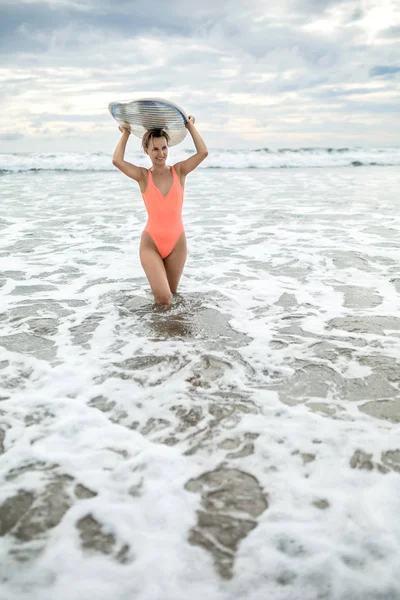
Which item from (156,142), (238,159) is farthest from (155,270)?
(238,159)

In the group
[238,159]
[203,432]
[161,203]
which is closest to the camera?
[203,432]

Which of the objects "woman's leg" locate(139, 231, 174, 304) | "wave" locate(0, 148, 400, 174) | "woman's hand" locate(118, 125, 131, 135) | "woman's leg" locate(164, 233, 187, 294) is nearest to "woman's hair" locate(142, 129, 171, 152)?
"woman's hand" locate(118, 125, 131, 135)

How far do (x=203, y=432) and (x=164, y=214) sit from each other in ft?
9.31

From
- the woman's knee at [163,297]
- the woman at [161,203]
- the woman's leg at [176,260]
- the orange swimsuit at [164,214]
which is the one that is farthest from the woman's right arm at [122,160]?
the woman's knee at [163,297]

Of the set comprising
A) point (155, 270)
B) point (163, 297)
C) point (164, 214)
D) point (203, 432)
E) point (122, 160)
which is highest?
point (122, 160)

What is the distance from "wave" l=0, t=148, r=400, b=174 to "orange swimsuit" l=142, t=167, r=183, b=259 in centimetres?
2136

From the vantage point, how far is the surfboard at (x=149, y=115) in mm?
4375

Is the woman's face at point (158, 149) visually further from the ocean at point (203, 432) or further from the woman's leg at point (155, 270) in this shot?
the ocean at point (203, 432)

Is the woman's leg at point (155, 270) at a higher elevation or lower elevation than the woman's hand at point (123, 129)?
lower

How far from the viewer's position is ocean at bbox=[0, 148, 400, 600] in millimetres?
1964

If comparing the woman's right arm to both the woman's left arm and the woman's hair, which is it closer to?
the woman's hair

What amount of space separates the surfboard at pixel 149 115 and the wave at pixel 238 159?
21441 millimetres

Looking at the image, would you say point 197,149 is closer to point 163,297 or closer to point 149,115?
point 149,115

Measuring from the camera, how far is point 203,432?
2771 millimetres
